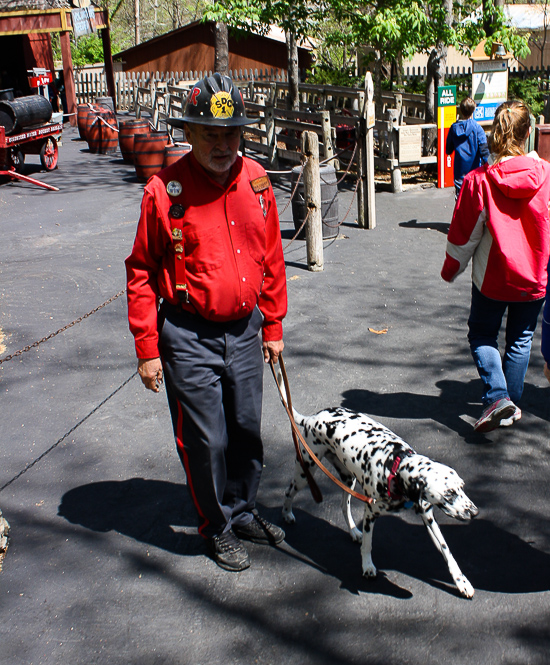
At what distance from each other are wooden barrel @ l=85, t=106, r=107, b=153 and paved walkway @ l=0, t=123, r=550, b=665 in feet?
45.4

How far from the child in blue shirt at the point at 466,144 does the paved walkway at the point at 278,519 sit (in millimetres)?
2877

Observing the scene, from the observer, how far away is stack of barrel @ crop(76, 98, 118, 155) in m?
19.9

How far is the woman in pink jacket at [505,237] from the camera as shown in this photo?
159 inches

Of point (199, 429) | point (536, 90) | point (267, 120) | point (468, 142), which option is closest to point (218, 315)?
point (199, 429)

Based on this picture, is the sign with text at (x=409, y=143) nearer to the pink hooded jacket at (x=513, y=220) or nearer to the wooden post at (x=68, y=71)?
the pink hooded jacket at (x=513, y=220)

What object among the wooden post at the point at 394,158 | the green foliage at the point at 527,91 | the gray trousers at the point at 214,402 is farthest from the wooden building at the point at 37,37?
the gray trousers at the point at 214,402

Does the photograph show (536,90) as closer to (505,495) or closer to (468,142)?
(468,142)

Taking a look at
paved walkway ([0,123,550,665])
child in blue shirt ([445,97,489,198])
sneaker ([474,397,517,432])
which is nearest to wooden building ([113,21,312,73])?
child in blue shirt ([445,97,489,198])

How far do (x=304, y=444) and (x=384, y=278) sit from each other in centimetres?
489

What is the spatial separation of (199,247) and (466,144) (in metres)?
7.64

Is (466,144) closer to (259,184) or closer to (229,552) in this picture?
(259,184)

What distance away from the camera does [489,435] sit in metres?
4.54

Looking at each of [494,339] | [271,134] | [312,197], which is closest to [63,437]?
[494,339]

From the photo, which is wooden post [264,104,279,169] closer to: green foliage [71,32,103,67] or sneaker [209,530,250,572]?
sneaker [209,530,250,572]
